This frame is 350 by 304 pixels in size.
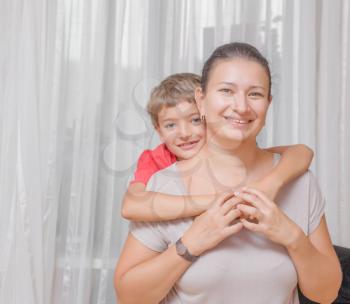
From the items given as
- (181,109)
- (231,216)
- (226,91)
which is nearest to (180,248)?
(231,216)

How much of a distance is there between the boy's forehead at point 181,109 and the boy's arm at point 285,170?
0.33 meters

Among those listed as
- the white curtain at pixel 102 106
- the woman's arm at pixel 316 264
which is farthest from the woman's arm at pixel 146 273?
the white curtain at pixel 102 106

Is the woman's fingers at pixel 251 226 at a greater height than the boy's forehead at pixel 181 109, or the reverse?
the boy's forehead at pixel 181 109

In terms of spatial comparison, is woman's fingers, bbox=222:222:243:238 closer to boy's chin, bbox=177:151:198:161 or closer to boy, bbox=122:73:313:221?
boy, bbox=122:73:313:221

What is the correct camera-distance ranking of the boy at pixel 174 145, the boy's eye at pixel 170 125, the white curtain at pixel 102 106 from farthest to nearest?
the white curtain at pixel 102 106 → the boy's eye at pixel 170 125 → the boy at pixel 174 145

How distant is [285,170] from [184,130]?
16.3 inches

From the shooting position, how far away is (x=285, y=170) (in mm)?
1053

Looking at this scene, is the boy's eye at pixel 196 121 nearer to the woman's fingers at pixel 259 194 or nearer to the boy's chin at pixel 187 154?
the boy's chin at pixel 187 154

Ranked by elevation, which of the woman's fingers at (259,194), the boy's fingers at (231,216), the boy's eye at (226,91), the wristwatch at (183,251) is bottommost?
the wristwatch at (183,251)

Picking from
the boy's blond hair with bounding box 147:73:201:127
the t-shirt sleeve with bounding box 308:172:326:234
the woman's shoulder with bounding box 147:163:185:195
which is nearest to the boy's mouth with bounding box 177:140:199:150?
the boy's blond hair with bounding box 147:73:201:127

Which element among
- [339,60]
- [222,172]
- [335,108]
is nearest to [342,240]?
[335,108]

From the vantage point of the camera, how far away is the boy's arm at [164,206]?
3.32 feet

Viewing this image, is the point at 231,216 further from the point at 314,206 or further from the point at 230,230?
the point at 314,206

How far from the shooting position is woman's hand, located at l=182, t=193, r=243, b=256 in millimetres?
966
